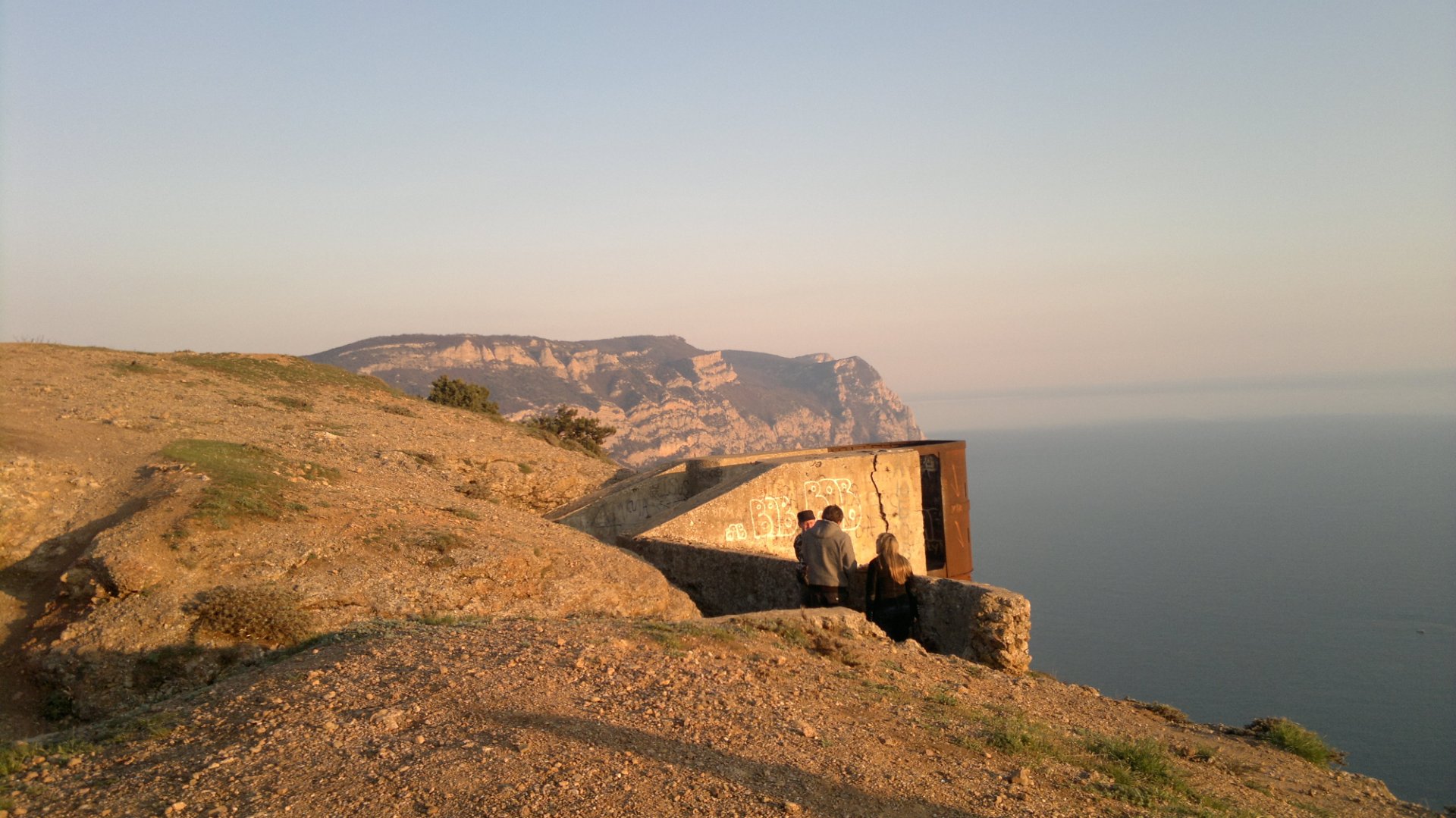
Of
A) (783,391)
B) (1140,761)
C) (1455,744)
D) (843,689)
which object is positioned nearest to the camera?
(1140,761)

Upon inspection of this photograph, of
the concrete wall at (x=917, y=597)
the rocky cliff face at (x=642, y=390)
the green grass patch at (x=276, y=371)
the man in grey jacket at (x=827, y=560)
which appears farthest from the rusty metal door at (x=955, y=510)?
the rocky cliff face at (x=642, y=390)

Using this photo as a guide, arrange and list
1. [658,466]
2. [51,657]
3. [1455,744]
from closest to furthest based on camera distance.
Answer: [51,657] < [658,466] < [1455,744]

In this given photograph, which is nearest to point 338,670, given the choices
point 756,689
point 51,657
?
point 756,689

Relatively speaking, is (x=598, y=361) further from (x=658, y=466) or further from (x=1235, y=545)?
(x=658, y=466)

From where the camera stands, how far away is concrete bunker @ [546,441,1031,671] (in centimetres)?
916

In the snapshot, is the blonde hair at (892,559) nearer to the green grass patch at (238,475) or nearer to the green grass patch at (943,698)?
the green grass patch at (943,698)

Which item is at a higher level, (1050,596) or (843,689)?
(843,689)

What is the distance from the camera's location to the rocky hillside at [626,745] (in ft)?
13.7

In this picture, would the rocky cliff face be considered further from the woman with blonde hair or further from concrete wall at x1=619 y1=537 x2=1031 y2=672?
the woman with blonde hair

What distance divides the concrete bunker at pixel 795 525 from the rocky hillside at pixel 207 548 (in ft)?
2.78

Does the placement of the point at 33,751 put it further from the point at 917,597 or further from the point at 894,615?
the point at 917,597

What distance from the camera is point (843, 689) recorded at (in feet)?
20.4

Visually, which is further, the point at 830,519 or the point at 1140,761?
the point at 830,519

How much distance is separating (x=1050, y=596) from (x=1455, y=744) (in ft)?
136
